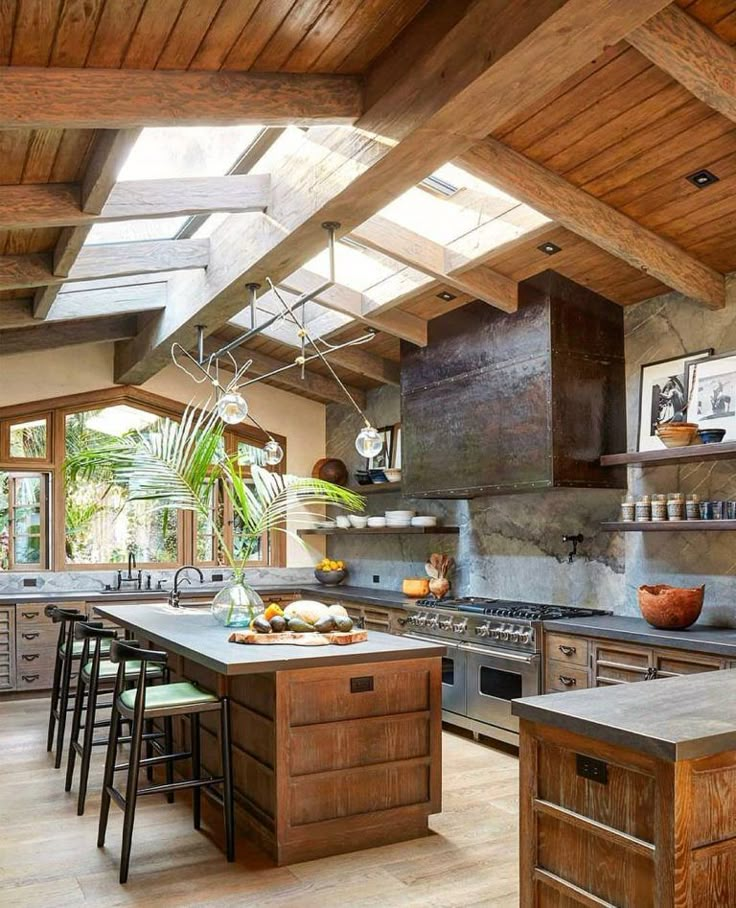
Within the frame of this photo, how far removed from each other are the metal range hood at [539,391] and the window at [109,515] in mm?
3396

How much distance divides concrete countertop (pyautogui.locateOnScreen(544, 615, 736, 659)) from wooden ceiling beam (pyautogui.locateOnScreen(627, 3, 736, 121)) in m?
2.36

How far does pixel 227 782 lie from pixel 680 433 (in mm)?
2863

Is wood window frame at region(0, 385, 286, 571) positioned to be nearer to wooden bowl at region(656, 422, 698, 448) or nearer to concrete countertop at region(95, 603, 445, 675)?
concrete countertop at region(95, 603, 445, 675)

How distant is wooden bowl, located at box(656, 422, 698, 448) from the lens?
4562 millimetres

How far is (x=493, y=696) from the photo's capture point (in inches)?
213

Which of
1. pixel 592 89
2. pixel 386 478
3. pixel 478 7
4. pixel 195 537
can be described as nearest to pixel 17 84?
pixel 478 7

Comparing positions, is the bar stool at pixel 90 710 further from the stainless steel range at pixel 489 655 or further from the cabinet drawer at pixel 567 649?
the cabinet drawer at pixel 567 649

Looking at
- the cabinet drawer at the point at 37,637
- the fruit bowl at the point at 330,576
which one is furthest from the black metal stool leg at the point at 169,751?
the fruit bowl at the point at 330,576

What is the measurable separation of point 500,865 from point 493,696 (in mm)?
1955

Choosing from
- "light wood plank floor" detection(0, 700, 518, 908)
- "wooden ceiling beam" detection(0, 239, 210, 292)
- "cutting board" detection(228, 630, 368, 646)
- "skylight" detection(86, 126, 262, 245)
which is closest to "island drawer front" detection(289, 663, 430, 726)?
"cutting board" detection(228, 630, 368, 646)

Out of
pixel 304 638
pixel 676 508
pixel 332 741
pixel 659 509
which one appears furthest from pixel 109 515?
pixel 676 508

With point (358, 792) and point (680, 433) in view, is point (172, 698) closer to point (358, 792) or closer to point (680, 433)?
point (358, 792)

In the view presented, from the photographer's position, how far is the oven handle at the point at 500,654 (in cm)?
508

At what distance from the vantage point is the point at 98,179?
352 centimetres
